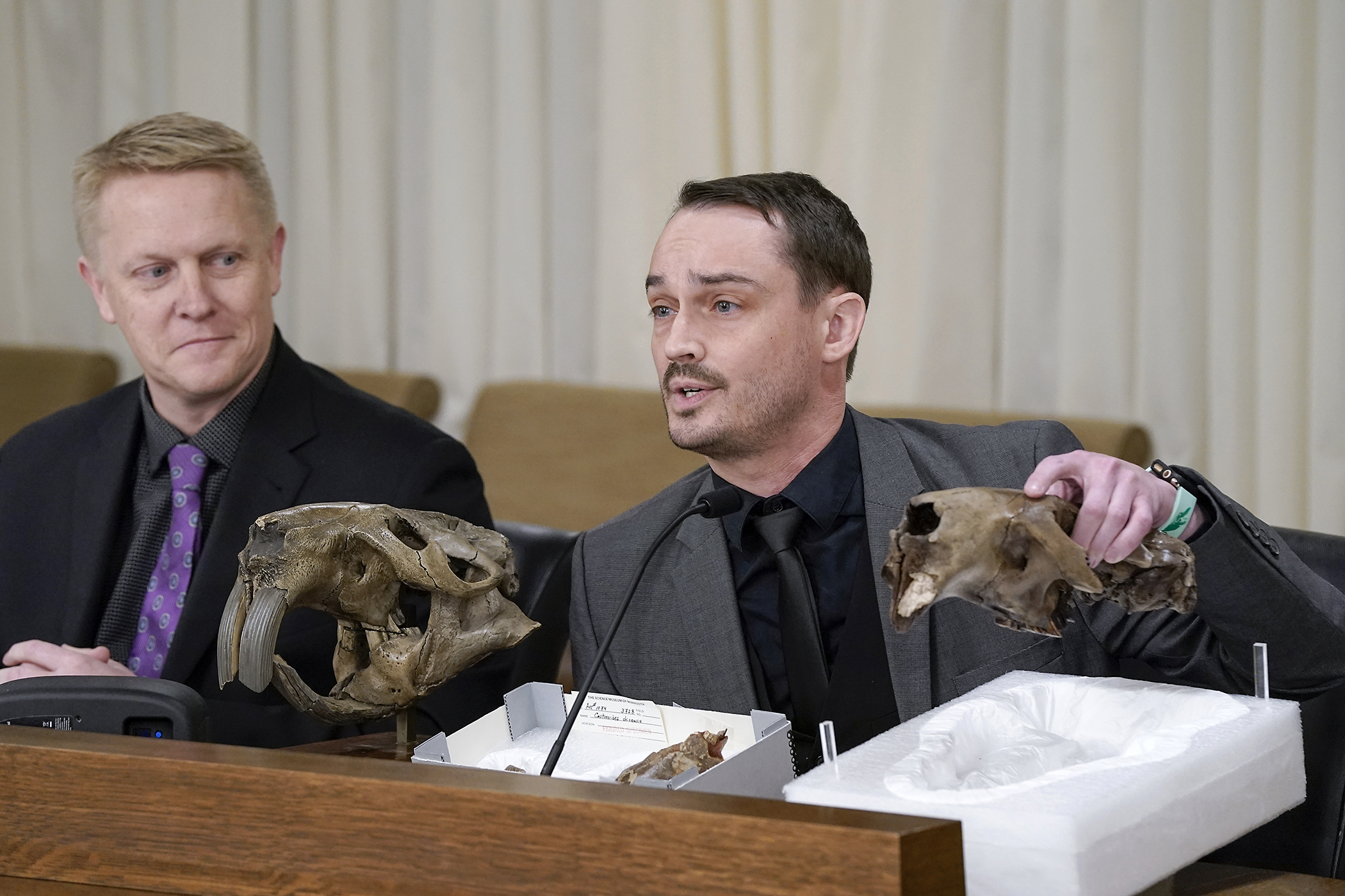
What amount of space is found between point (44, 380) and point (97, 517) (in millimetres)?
1900

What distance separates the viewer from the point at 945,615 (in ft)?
5.26

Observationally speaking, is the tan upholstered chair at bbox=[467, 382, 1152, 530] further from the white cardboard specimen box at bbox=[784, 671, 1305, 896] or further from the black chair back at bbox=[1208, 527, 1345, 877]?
the white cardboard specimen box at bbox=[784, 671, 1305, 896]

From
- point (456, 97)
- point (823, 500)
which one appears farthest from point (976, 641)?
point (456, 97)

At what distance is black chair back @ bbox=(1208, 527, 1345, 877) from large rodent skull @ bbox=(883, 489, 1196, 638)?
44 centimetres

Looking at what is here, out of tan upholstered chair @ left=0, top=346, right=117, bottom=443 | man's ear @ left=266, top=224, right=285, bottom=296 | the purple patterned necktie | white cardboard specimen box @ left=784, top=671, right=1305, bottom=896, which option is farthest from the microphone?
tan upholstered chair @ left=0, top=346, right=117, bottom=443

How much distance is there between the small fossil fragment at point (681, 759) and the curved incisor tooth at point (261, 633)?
1.13ft

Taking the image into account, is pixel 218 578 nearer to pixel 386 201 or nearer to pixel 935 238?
pixel 935 238

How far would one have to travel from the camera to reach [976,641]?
5.25ft

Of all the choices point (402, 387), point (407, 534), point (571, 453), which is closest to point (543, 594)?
point (407, 534)

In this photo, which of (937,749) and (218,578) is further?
(218,578)

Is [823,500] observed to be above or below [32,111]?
below

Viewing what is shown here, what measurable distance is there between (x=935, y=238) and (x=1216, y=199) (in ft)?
1.90

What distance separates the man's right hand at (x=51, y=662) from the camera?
165cm

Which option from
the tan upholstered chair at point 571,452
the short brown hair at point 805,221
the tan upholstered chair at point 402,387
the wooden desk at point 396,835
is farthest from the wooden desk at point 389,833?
the tan upholstered chair at point 402,387
